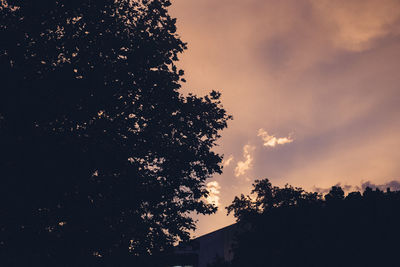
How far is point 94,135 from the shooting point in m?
10.5

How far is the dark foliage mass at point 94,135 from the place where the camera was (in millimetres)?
9422

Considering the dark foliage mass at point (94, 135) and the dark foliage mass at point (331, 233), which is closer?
the dark foliage mass at point (94, 135)

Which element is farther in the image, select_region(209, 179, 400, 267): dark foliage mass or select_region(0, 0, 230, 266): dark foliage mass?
select_region(209, 179, 400, 267): dark foliage mass

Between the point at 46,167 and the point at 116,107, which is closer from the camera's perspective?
the point at 46,167

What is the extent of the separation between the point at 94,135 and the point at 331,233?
9.78 meters

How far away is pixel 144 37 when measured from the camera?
41.4 ft

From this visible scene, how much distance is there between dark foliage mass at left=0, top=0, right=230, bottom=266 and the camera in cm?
942

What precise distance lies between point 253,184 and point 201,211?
127 ft

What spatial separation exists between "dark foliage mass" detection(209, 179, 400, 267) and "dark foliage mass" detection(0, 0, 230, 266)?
4.09 meters

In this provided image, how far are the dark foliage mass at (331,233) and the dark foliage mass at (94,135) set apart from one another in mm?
4085

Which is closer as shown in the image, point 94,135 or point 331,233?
point 94,135

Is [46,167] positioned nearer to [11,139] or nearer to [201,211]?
[11,139]

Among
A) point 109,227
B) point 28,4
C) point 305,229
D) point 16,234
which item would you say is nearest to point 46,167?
point 16,234

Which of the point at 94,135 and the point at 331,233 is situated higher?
the point at 94,135
